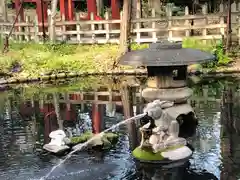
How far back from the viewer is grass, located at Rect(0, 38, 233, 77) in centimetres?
2103

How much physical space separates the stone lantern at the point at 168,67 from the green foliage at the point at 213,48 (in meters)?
8.75

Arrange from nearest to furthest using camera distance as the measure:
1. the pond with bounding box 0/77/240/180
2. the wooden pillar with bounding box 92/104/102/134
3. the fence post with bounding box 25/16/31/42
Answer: the pond with bounding box 0/77/240/180
the wooden pillar with bounding box 92/104/102/134
the fence post with bounding box 25/16/31/42

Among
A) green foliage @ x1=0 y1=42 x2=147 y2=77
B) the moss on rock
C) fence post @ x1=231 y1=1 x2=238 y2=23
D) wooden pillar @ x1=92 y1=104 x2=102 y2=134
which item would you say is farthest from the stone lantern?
fence post @ x1=231 y1=1 x2=238 y2=23

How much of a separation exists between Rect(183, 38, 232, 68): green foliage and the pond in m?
1.99

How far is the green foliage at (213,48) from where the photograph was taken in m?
20.2

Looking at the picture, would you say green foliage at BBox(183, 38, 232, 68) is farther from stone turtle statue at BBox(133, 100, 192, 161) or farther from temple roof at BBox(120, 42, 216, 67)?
stone turtle statue at BBox(133, 100, 192, 161)

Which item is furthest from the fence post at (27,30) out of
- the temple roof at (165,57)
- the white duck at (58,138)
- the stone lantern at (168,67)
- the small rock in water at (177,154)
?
the small rock in water at (177,154)

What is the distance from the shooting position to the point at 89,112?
14141 millimetres

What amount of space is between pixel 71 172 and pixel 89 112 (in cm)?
521

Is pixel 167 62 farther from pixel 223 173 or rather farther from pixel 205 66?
pixel 205 66

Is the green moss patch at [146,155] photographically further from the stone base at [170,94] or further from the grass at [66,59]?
the grass at [66,59]

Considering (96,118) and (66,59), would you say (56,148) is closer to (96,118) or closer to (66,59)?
(96,118)

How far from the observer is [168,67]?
1041 cm

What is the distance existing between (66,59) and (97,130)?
1020 centimetres
